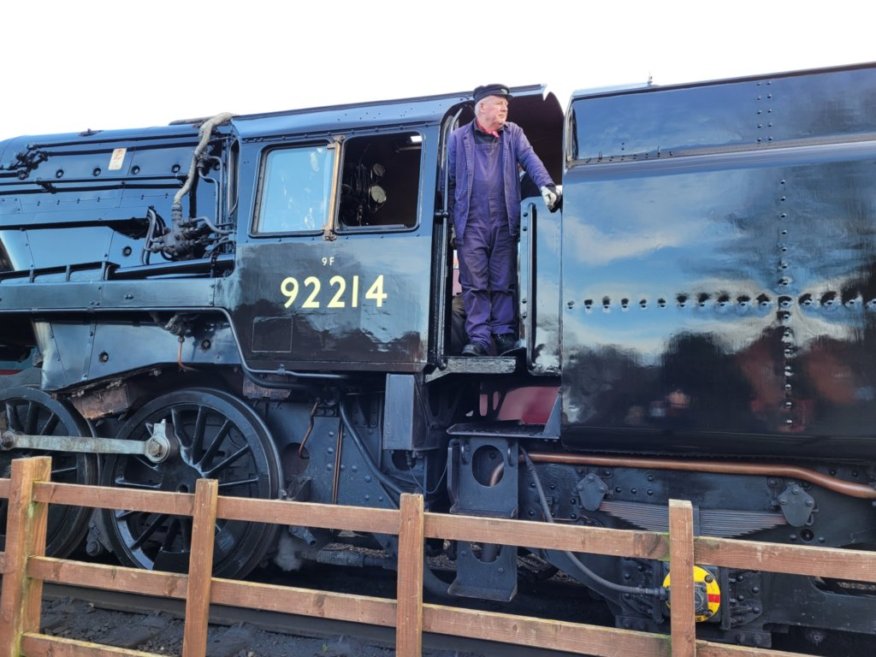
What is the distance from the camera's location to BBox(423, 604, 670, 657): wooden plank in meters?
2.13

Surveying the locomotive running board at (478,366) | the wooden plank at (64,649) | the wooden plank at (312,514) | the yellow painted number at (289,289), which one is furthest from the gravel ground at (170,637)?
the yellow painted number at (289,289)

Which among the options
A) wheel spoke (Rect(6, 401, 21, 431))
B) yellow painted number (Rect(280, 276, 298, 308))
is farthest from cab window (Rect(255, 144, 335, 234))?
wheel spoke (Rect(6, 401, 21, 431))

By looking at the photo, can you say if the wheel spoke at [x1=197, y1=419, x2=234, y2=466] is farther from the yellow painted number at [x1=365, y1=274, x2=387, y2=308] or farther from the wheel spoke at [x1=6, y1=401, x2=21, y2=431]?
the wheel spoke at [x1=6, y1=401, x2=21, y2=431]

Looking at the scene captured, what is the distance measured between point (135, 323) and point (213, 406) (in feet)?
2.69

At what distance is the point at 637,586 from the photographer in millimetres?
2865

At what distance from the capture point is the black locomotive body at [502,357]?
2596 mm

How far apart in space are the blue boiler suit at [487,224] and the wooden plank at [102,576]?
78.9 inches

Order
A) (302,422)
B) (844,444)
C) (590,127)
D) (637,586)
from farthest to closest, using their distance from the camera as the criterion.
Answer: (302,422) < (590,127) < (637,586) < (844,444)

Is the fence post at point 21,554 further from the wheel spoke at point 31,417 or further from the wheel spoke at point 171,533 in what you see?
the wheel spoke at point 31,417

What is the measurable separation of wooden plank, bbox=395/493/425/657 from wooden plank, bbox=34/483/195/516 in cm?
105

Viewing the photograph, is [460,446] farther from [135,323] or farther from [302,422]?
[135,323]

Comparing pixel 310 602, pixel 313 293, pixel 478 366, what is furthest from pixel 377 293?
pixel 310 602

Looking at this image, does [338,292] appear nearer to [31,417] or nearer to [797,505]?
[797,505]

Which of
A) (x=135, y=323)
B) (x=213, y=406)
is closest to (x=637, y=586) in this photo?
(x=213, y=406)
